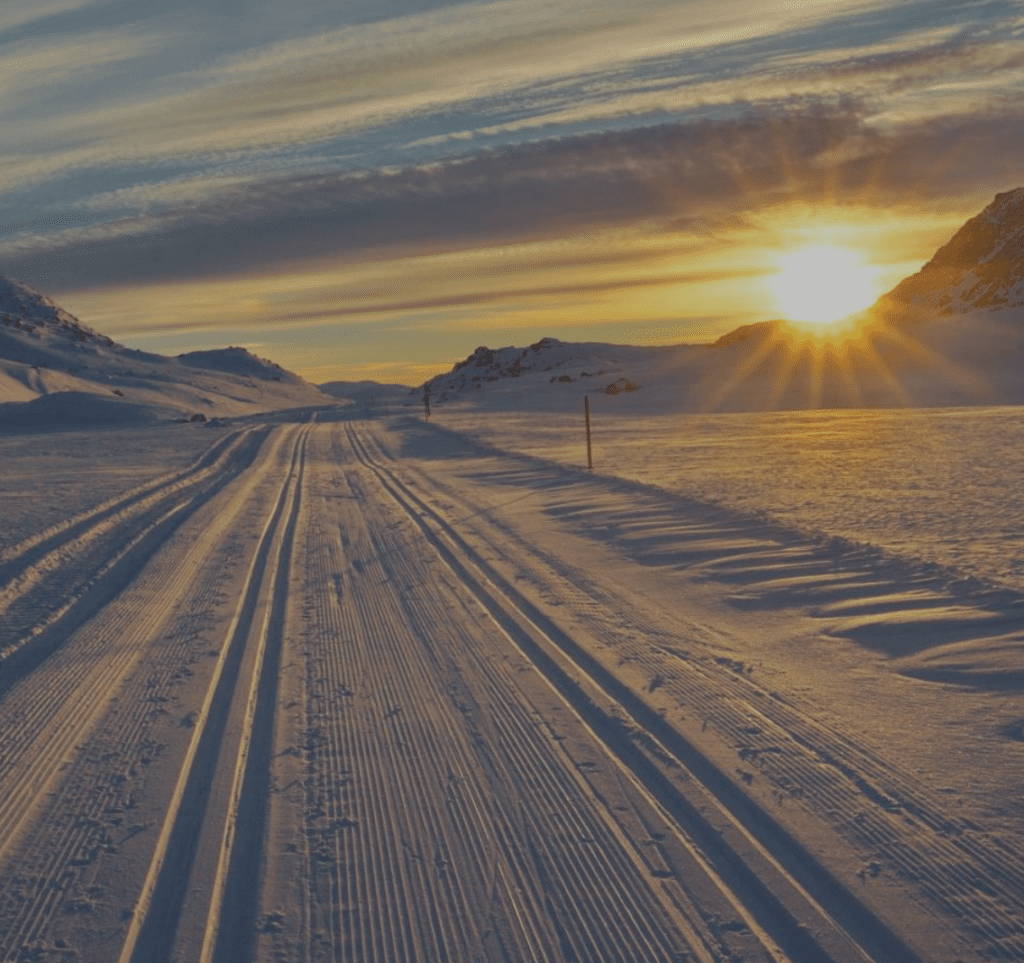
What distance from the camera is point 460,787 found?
582cm

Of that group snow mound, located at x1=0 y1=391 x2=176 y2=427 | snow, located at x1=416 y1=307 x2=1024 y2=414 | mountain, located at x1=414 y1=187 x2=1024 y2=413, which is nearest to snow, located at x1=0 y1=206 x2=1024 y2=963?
mountain, located at x1=414 y1=187 x2=1024 y2=413

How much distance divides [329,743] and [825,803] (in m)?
3.01

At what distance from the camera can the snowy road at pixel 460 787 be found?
4398 millimetres

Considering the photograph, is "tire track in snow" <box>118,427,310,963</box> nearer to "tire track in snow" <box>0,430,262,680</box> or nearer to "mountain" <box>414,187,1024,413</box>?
"tire track in snow" <box>0,430,262,680</box>

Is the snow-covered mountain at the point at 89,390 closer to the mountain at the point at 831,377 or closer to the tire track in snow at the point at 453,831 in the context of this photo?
the mountain at the point at 831,377

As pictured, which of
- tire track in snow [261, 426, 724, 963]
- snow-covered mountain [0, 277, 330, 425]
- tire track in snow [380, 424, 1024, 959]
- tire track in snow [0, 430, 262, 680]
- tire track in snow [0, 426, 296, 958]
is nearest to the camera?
tire track in snow [261, 426, 724, 963]

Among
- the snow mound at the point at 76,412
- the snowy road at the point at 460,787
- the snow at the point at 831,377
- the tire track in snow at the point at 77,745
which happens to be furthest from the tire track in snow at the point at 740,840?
the snow mound at the point at 76,412

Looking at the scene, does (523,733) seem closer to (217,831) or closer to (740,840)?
(740,840)

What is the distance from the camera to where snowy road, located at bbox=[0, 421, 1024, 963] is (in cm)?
440

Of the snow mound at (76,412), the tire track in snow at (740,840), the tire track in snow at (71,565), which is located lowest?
the tire track in snow at (740,840)

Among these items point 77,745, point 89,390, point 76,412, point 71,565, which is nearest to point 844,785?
point 77,745

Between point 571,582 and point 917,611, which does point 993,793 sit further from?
point 571,582

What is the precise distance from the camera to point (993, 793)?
5496 mm

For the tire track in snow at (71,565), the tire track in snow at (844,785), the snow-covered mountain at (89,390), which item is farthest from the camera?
the snow-covered mountain at (89,390)
